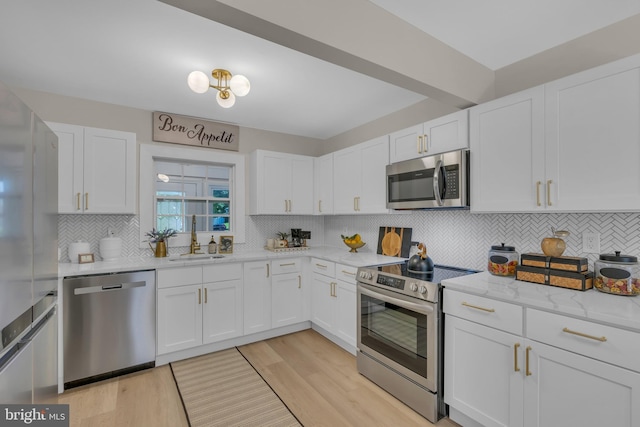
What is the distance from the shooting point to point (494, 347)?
173cm

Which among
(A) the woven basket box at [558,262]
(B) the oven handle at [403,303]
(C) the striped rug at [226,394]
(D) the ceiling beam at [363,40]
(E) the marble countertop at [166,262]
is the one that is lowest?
(C) the striped rug at [226,394]

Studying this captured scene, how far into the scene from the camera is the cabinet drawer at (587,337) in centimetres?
128

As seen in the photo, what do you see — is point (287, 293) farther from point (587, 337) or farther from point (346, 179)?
point (587, 337)

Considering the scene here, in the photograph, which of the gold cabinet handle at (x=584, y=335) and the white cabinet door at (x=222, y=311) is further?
the white cabinet door at (x=222, y=311)

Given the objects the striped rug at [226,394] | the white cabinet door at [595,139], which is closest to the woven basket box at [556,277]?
the white cabinet door at [595,139]

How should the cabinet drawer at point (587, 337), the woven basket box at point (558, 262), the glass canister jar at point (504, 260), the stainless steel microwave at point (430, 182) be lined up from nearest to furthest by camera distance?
the cabinet drawer at point (587, 337) → the woven basket box at point (558, 262) → the glass canister jar at point (504, 260) → the stainless steel microwave at point (430, 182)

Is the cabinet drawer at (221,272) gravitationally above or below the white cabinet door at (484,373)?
above

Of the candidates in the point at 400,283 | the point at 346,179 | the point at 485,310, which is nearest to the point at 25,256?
the point at 400,283

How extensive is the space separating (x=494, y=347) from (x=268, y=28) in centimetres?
211

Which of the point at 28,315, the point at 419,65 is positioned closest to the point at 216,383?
the point at 28,315

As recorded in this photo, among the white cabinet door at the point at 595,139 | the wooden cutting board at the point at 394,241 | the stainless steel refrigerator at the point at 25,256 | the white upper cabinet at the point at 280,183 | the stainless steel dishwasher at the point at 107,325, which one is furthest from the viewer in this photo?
the white upper cabinet at the point at 280,183

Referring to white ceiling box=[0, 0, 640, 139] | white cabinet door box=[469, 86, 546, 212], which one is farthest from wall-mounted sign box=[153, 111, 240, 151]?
white cabinet door box=[469, 86, 546, 212]

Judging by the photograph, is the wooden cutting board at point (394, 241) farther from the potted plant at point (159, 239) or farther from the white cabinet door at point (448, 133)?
the potted plant at point (159, 239)

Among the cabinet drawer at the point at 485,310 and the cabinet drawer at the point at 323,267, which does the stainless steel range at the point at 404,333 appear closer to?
the cabinet drawer at the point at 485,310
